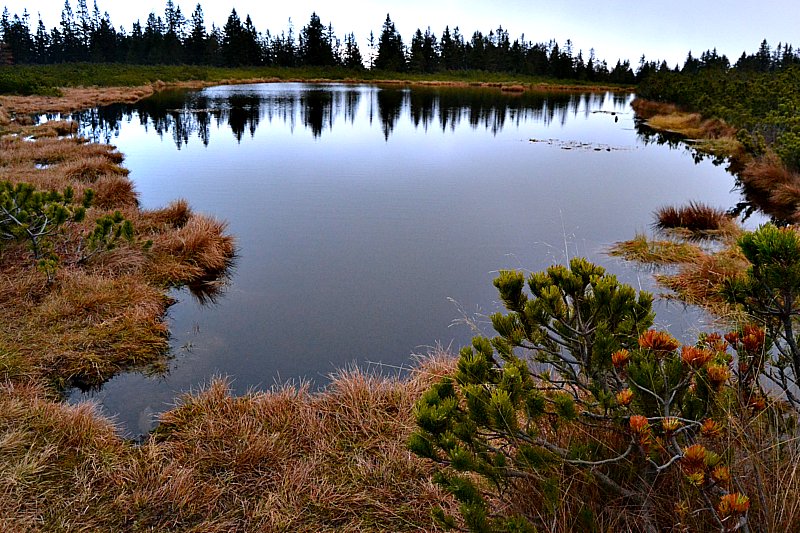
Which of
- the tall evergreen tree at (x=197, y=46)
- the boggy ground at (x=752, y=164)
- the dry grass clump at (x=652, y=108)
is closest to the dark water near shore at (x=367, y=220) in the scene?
the boggy ground at (x=752, y=164)

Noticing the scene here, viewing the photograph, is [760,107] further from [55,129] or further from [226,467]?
[55,129]

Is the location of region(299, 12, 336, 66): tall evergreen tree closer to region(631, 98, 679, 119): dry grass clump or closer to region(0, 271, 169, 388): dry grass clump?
region(631, 98, 679, 119): dry grass clump

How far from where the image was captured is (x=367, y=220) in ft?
36.4

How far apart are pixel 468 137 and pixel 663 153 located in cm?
757

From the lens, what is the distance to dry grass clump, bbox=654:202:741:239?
10.4 metres

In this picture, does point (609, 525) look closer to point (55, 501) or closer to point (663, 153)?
point (55, 501)

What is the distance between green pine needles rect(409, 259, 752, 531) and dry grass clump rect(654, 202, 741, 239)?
881 cm

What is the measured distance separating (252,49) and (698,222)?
82690mm

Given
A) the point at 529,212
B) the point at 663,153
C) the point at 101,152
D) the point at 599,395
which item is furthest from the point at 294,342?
the point at 663,153

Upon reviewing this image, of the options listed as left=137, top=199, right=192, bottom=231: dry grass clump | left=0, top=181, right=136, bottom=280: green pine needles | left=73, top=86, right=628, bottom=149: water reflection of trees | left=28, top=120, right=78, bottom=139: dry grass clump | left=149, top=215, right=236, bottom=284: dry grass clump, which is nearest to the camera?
left=0, top=181, right=136, bottom=280: green pine needles

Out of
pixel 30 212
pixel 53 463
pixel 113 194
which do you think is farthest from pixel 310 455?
pixel 113 194

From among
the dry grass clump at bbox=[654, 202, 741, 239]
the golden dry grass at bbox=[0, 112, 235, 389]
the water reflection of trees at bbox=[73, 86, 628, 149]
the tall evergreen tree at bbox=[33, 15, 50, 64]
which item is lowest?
the golden dry grass at bbox=[0, 112, 235, 389]

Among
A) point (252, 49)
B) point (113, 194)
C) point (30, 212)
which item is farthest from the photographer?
point (252, 49)

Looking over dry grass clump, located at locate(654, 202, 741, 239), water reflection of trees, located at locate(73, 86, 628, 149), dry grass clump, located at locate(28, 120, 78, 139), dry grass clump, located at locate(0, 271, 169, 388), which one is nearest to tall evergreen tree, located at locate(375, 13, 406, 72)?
water reflection of trees, located at locate(73, 86, 628, 149)
